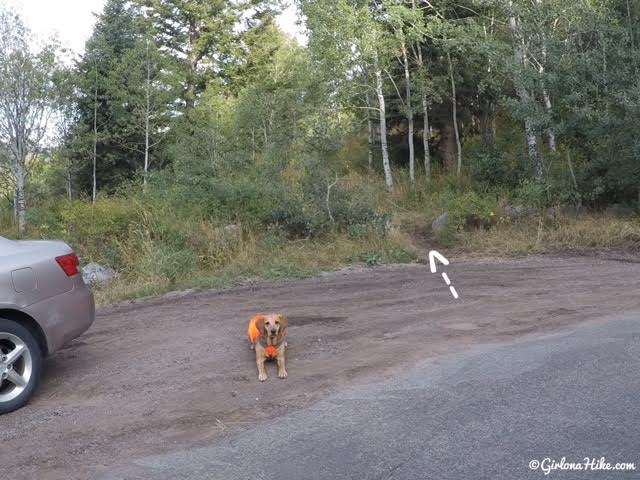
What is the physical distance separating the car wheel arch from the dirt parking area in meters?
0.44

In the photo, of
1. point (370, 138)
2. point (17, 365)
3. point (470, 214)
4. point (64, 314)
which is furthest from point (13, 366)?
point (370, 138)

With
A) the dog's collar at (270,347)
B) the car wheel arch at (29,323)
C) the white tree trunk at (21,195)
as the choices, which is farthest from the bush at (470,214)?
the white tree trunk at (21,195)

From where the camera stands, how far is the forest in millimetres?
13594

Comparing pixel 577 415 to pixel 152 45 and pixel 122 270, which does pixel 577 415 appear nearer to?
pixel 122 270

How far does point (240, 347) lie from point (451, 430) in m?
2.99

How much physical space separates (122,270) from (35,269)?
306 inches

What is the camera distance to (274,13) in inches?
1432

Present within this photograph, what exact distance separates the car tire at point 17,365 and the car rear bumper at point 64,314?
0.15 m

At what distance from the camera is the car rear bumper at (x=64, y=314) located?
521cm

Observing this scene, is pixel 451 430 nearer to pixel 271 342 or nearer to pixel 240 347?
pixel 271 342

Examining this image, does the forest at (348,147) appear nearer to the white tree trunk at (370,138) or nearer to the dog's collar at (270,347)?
the white tree trunk at (370,138)

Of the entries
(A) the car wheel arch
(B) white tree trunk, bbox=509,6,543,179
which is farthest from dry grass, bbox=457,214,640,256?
(A) the car wheel arch

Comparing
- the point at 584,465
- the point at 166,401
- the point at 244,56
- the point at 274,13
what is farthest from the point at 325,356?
the point at 274,13

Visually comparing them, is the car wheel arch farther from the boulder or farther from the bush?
the bush
